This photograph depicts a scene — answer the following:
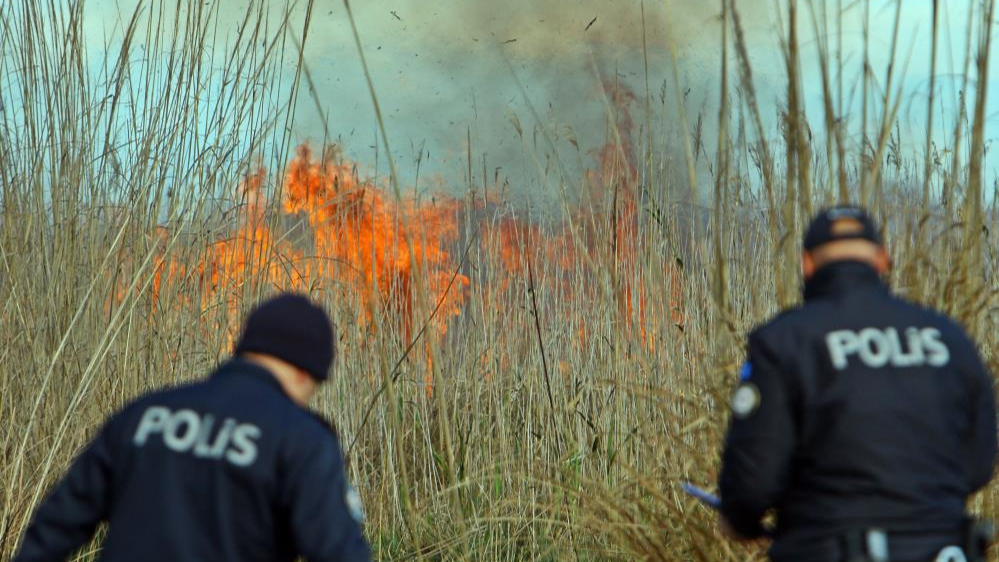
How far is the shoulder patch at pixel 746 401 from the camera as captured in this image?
1.82m

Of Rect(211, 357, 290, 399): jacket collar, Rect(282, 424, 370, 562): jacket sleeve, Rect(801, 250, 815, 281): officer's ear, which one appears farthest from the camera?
Rect(801, 250, 815, 281): officer's ear

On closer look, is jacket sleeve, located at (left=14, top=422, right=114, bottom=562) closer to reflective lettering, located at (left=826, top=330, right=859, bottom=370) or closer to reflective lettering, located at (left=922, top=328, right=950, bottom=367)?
reflective lettering, located at (left=826, top=330, right=859, bottom=370)

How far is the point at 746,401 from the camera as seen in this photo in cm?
183

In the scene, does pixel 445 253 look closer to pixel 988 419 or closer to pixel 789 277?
pixel 789 277

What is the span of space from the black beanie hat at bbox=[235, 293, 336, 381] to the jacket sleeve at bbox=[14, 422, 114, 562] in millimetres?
267

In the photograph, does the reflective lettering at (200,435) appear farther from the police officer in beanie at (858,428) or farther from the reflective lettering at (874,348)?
the reflective lettering at (874,348)

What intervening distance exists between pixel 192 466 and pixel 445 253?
353 centimetres

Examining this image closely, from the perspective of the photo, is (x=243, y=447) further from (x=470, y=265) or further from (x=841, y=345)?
(x=470, y=265)

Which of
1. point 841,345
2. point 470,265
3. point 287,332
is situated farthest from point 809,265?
point 470,265

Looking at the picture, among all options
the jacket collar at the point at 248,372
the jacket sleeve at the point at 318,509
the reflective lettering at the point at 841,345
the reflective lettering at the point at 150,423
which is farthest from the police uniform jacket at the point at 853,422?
the reflective lettering at the point at 150,423

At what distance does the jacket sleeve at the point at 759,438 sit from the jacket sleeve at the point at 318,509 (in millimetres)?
595

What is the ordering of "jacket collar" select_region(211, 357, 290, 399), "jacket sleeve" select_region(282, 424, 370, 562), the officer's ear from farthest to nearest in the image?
the officer's ear < "jacket collar" select_region(211, 357, 290, 399) < "jacket sleeve" select_region(282, 424, 370, 562)

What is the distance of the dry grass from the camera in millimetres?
2553

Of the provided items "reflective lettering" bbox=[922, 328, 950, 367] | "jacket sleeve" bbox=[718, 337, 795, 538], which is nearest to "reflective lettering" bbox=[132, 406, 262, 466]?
"jacket sleeve" bbox=[718, 337, 795, 538]
